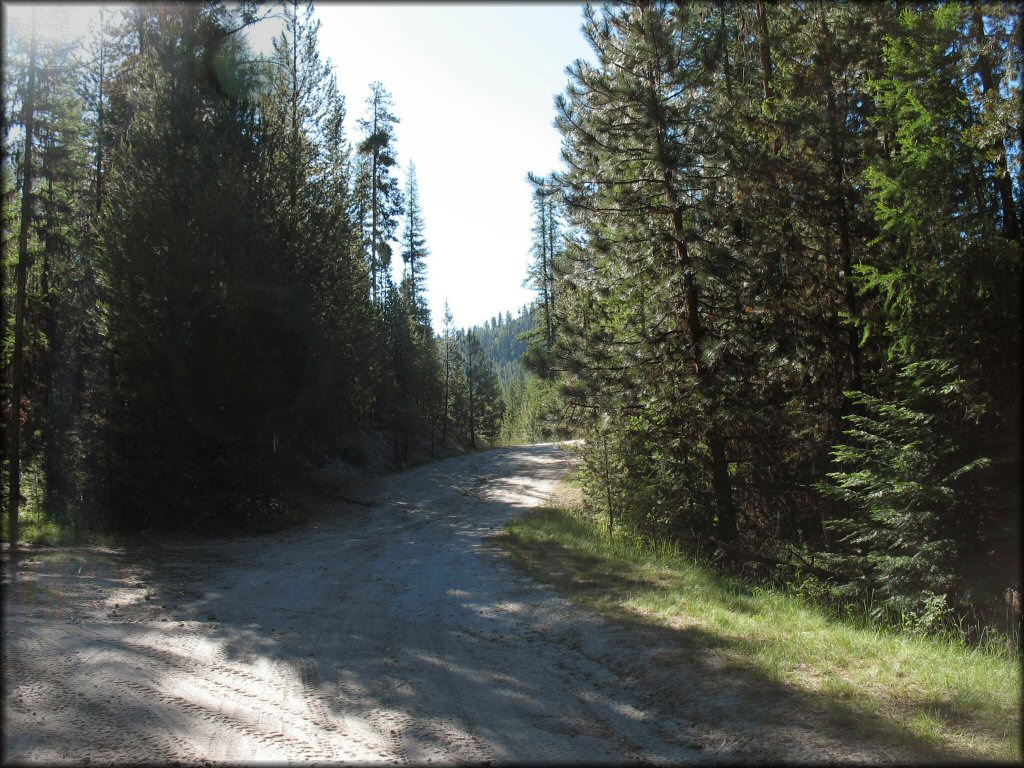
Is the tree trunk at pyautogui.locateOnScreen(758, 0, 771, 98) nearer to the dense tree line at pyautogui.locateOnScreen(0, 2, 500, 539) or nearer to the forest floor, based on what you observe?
the forest floor

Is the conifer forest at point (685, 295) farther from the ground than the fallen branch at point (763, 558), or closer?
farther from the ground

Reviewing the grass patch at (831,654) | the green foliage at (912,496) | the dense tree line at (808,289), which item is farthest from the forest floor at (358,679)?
the dense tree line at (808,289)

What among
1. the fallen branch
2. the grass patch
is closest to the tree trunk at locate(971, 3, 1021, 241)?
the fallen branch

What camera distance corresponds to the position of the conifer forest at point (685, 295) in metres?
8.59

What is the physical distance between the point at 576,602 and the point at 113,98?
1966cm

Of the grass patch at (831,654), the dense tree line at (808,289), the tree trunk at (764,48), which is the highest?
the tree trunk at (764,48)

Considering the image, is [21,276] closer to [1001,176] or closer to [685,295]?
[685,295]

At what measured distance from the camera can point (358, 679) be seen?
5.15 metres

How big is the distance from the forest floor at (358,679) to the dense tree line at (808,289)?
15.6 feet

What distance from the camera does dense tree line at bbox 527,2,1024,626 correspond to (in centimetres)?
841

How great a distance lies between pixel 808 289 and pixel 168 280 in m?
13.6

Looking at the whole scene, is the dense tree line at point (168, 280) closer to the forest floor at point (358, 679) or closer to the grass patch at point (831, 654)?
the forest floor at point (358, 679)

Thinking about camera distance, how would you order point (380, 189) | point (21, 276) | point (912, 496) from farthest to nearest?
1. point (380, 189)
2. point (21, 276)
3. point (912, 496)

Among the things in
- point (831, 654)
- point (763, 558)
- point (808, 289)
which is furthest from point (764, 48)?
point (831, 654)
